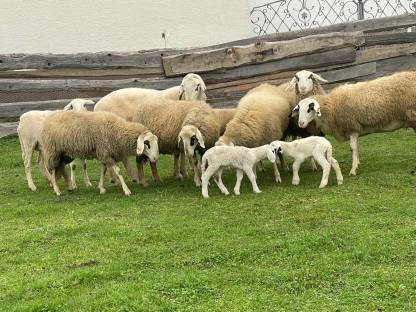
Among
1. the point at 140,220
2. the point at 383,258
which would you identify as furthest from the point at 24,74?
the point at 383,258

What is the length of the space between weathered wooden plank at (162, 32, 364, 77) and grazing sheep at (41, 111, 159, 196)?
476 centimetres

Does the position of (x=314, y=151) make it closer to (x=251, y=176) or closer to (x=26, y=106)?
(x=251, y=176)

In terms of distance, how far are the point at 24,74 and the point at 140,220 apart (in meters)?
8.28

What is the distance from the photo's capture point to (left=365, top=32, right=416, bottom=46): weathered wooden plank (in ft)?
48.1

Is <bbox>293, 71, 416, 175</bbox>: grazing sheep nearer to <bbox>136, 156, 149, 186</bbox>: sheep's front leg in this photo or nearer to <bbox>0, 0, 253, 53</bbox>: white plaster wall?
<bbox>136, 156, 149, 186</bbox>: sheep's front leg

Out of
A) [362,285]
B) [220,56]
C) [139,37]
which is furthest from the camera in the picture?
[139,37]

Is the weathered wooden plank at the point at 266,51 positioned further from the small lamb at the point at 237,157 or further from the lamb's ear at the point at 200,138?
the small lamb at the point at 237,157

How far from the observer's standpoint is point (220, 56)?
14.4m

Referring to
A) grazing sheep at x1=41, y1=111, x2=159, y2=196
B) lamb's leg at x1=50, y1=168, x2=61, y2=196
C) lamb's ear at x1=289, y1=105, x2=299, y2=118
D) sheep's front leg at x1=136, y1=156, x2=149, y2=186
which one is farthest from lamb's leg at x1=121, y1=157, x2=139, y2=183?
lamb's ear at x1=289, y1=105, x2=299, y2=118

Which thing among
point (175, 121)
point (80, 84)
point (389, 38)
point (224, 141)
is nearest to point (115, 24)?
point (80, 84)

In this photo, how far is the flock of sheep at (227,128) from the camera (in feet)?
30.6

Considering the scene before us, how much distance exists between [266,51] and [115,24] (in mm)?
6288

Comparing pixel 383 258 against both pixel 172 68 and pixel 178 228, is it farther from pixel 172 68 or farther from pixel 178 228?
pixel 172 68

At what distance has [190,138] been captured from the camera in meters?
9.41
